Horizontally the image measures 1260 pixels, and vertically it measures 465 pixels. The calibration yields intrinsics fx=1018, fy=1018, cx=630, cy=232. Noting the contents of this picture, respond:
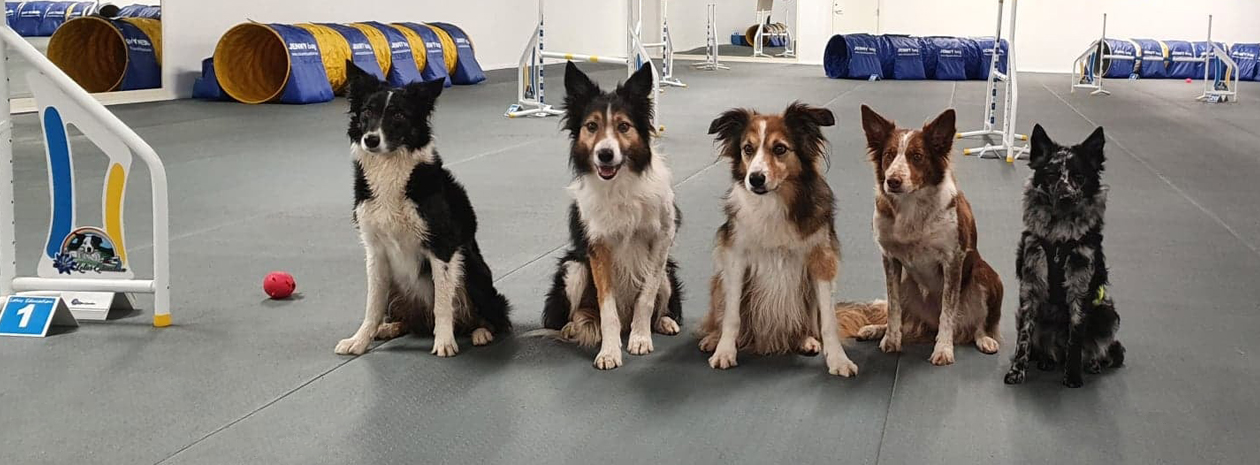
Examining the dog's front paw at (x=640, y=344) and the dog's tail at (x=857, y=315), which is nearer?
the dog's front paw at (x=640, y=344)

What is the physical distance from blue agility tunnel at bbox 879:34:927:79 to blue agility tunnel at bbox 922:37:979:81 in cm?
23

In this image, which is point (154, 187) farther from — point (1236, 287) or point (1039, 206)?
point (1236, 287)

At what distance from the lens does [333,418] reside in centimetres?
315

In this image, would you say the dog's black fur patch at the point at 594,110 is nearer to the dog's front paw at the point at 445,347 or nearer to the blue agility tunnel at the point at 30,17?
the dog's front paw at the point at 445,347

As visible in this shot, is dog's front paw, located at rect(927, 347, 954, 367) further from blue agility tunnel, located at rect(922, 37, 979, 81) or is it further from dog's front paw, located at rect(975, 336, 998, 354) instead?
blue agility tunnel, located at rect(922, 37, 979, 81)

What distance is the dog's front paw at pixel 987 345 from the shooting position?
12.2 ft


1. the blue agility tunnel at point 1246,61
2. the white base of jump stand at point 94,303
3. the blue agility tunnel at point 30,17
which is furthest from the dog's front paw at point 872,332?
the blue agility tunnel at point 1246,61

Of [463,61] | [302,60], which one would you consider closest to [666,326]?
[302,60]

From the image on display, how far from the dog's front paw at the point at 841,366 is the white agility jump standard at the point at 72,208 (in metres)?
2.64

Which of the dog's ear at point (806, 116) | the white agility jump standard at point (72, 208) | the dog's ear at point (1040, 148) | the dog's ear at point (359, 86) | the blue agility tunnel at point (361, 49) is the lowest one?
the white agility jump standard at point (72, 208)

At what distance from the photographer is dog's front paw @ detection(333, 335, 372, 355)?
3777 mm

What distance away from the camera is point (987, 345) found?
147 inches

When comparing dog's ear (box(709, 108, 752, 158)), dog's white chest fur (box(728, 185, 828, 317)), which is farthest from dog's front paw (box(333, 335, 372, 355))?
dog's ear (box(709, 108, 752, 158))

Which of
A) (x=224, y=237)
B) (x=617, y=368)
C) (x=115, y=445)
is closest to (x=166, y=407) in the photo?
(x=115, y=445)
